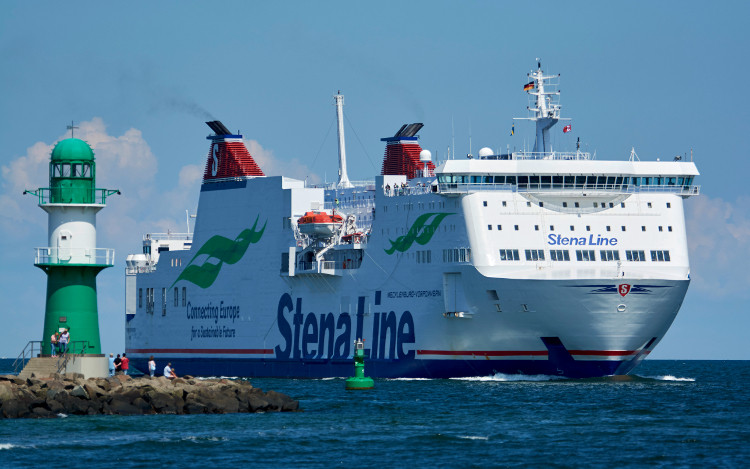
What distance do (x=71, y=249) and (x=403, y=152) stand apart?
25.5 metres

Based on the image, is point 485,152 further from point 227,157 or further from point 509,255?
point 227,157

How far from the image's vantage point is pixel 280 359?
62.4 m

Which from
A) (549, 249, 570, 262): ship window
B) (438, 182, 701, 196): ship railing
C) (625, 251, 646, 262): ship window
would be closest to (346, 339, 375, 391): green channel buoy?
(438, 182, 701, 196): ship railing

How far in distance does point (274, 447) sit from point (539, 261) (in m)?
19.8

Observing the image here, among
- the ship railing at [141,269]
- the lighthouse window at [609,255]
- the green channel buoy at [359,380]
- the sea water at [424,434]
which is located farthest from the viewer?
the ship railing at [141,269]

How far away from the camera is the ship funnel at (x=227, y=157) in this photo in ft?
213

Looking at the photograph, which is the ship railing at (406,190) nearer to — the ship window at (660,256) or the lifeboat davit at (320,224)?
the lifeboat davit at (320,224)

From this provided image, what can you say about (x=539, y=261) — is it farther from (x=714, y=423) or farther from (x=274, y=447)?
(x=274, y=447)

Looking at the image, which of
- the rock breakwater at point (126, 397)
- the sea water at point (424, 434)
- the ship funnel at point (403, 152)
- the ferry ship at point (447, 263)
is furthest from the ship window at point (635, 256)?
the rock breakwater at point (126, 397)

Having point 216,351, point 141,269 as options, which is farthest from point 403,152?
point 141,269

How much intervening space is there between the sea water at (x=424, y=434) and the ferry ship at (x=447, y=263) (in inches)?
141

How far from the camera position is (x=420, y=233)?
2151 inches

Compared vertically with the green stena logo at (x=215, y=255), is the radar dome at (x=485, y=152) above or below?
above

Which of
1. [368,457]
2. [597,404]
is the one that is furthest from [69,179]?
[597,404]
